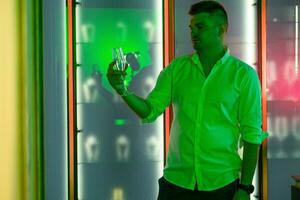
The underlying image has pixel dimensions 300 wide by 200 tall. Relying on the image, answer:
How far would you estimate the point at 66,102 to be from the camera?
315 cm

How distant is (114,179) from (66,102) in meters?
0.68

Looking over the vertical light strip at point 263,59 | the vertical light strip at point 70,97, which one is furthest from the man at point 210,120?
the vertical light strip at point 263,59

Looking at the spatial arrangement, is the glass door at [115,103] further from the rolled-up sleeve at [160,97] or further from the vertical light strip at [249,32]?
the rolled-up sleeve at [160,97]

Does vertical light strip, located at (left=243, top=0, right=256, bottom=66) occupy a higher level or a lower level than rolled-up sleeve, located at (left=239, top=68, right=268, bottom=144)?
higher

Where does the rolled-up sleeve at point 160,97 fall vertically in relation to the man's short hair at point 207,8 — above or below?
below

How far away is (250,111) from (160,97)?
389mm

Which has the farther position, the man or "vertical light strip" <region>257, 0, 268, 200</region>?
"vertical light strip" <region>257, 0, 268, 200</region>

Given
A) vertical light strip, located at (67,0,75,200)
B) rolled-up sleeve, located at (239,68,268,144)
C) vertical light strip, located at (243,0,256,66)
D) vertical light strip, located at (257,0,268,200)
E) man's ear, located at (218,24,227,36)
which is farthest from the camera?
vertical light strip, located at (243,0,256,66)

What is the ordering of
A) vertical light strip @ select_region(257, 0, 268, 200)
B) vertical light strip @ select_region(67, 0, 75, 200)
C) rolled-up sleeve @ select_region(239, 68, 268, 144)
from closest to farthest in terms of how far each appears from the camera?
rolled-up sleeve @ select_region(239, 68, 268, 144), vertical light strip @ select_region(67, 0, 75, 200), vertical light strip @ select_region(257, 0, 268, 200)

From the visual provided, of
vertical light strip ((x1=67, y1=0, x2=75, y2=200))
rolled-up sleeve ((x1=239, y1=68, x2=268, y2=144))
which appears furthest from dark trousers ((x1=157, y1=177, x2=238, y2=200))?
vertical light strip ((x1=67, y1=0, x2=75, y2=200))

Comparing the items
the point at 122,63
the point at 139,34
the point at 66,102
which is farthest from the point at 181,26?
the point at 122,63

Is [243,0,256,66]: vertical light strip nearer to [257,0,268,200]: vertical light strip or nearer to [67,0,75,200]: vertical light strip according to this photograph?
[257,0,268,200]: vertical light strip

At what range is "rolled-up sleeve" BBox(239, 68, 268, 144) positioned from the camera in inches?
72.2

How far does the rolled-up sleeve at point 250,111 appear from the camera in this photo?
6.01 ft
